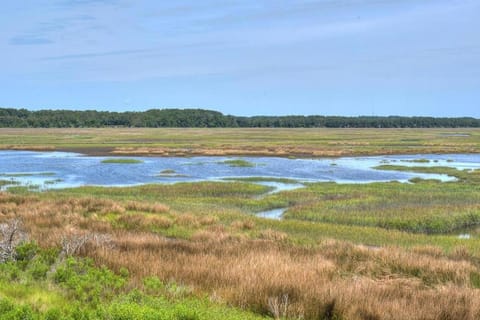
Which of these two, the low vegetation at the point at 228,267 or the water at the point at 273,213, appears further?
the water at the point at 273,213

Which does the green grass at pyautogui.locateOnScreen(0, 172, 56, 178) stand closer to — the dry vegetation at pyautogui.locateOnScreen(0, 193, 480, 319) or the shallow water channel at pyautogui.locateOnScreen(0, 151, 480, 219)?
the shallow water channel at pyautogui.locateOnScreen(0, 151, 480, 219)

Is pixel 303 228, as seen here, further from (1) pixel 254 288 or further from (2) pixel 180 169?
(2) pixel 180 169

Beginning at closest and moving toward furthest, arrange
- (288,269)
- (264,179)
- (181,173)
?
(288,269) < (264,179) < (181,173)

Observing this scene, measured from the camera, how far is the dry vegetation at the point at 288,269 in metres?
8.90

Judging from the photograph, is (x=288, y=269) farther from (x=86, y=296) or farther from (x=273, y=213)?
(x=273, y=213)

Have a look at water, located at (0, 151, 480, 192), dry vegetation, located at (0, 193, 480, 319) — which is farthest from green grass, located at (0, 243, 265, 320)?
water, located at (0, 151, 480, 192)

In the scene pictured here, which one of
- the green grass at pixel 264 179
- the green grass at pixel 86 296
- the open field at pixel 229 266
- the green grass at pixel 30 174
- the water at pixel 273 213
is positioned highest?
the green grass at pixel 86 296

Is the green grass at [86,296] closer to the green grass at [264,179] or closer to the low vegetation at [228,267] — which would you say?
the low vegetation at [228,267]

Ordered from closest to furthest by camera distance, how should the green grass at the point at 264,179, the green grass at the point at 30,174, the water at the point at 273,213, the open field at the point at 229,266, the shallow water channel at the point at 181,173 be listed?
the open field at the point at 229,266
the water at the point at 273,213
the shallow water channel at the point at 181,173
the green grass at the point at 264,179
the green grass at the point at 30,174

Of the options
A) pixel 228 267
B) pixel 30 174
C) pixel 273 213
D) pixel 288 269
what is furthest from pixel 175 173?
pixel 288 269

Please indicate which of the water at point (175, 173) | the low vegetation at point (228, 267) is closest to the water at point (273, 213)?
the low vegetation at point (228, 267)

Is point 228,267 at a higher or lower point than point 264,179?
higher

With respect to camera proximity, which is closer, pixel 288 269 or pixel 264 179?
pixel 288 269

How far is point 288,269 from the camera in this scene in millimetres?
11047
